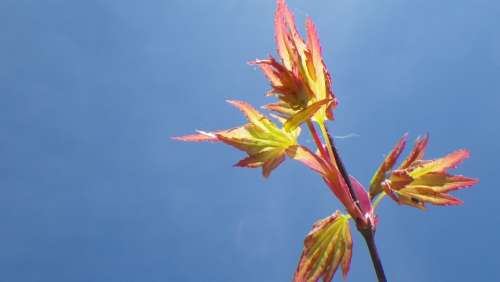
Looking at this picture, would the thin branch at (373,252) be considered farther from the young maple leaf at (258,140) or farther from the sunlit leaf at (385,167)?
the young maple leaf at (258,140)

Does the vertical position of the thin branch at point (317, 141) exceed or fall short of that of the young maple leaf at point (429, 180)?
it exceeds it

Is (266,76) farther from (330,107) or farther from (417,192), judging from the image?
(417,192)

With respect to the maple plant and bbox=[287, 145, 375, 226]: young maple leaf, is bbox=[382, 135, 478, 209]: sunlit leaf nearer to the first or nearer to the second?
the maple plant

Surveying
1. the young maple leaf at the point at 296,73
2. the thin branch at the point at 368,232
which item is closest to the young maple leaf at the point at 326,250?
the thin branch at the point at 368,232

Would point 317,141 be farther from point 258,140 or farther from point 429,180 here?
point 429,180

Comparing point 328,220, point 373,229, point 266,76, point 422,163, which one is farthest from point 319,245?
point 266,76

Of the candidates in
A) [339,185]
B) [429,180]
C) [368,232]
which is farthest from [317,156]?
[429,180]

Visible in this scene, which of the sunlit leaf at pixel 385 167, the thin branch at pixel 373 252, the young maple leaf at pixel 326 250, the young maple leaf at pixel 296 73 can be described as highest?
the young maple leaf at pixel 296 73
